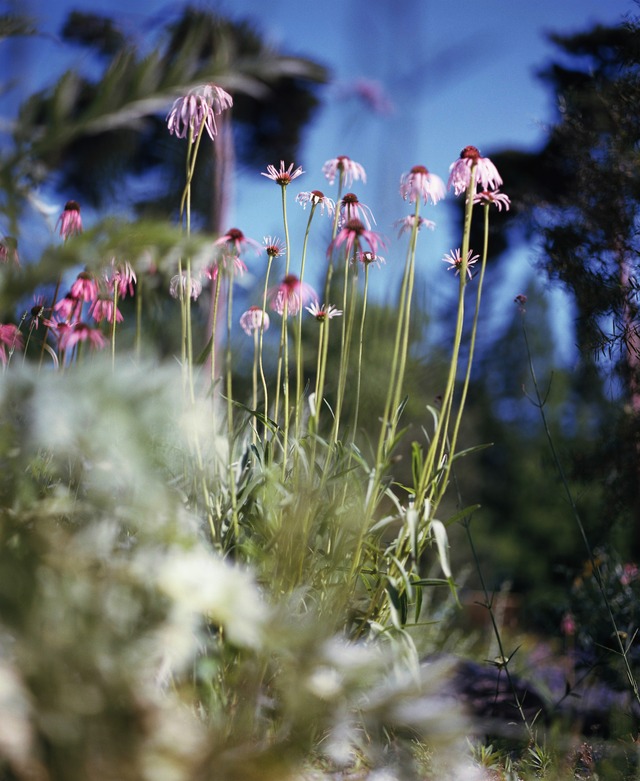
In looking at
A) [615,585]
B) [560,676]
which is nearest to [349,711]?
[615,585]

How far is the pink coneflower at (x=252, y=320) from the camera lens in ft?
5.18

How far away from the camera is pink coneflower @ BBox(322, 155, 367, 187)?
143 cm

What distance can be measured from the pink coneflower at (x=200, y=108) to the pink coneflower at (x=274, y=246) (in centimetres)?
27

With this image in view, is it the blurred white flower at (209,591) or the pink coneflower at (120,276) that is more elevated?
the pink coneflower at (120,276)

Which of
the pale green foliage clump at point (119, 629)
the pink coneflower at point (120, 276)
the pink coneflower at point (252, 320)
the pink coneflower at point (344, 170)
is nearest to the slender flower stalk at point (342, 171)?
the pink coneflower at point (344, 170)

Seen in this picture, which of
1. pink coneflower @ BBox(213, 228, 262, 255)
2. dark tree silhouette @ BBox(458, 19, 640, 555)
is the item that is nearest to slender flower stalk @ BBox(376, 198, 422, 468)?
pink coneflower @ BBox(213, 228, 262, 255)

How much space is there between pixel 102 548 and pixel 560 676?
10.4 feet

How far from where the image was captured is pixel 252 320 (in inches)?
63.7

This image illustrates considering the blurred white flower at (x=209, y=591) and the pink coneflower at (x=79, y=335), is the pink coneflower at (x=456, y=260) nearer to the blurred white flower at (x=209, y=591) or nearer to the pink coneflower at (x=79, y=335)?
the pink coneflower at (x=79, y=335)

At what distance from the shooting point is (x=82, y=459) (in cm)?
113

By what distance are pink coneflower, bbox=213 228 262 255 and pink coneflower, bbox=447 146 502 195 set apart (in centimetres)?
42

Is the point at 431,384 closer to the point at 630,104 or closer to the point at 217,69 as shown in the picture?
the point at 217,69

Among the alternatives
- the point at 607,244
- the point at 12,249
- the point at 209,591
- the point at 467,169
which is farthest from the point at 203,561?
the point at 607,244

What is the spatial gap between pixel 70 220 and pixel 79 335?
0.96ft
